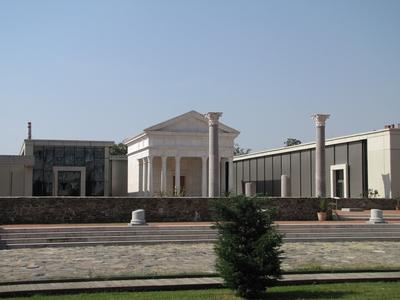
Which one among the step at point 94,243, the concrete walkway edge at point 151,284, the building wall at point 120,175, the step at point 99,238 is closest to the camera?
the concrete walkway edge at point 151,284

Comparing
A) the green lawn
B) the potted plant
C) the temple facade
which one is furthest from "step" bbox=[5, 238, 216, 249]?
the temple facade

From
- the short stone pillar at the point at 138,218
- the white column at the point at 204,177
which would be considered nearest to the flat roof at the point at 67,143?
the white column at the point at 204,177

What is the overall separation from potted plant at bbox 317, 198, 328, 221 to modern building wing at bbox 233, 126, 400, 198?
19.0 meters

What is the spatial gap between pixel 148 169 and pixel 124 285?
46.1 metres

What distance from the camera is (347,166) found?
54750 mm

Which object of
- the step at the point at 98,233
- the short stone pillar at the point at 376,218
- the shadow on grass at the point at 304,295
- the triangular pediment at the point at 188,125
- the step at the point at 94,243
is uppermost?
the triangular pediment at the point at 188,125

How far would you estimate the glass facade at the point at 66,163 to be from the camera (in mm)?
55188

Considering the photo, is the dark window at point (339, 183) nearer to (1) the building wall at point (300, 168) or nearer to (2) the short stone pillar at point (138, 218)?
(1) the building wall at point (300, 168)

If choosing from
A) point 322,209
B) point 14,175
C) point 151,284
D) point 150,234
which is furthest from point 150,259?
point 14,175

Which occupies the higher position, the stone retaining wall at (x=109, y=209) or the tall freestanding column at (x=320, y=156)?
Result: the tall freestanding column at (x=320, y=156)

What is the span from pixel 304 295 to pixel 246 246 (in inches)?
62.5

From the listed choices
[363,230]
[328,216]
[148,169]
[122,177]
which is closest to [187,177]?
[148,169]

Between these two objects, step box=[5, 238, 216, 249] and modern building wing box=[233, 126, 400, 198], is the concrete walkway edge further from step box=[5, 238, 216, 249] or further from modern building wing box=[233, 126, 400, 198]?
modern building wing box=[233, 126, 400, 198]

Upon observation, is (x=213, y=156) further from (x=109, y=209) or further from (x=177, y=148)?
(x=177, y=148)
